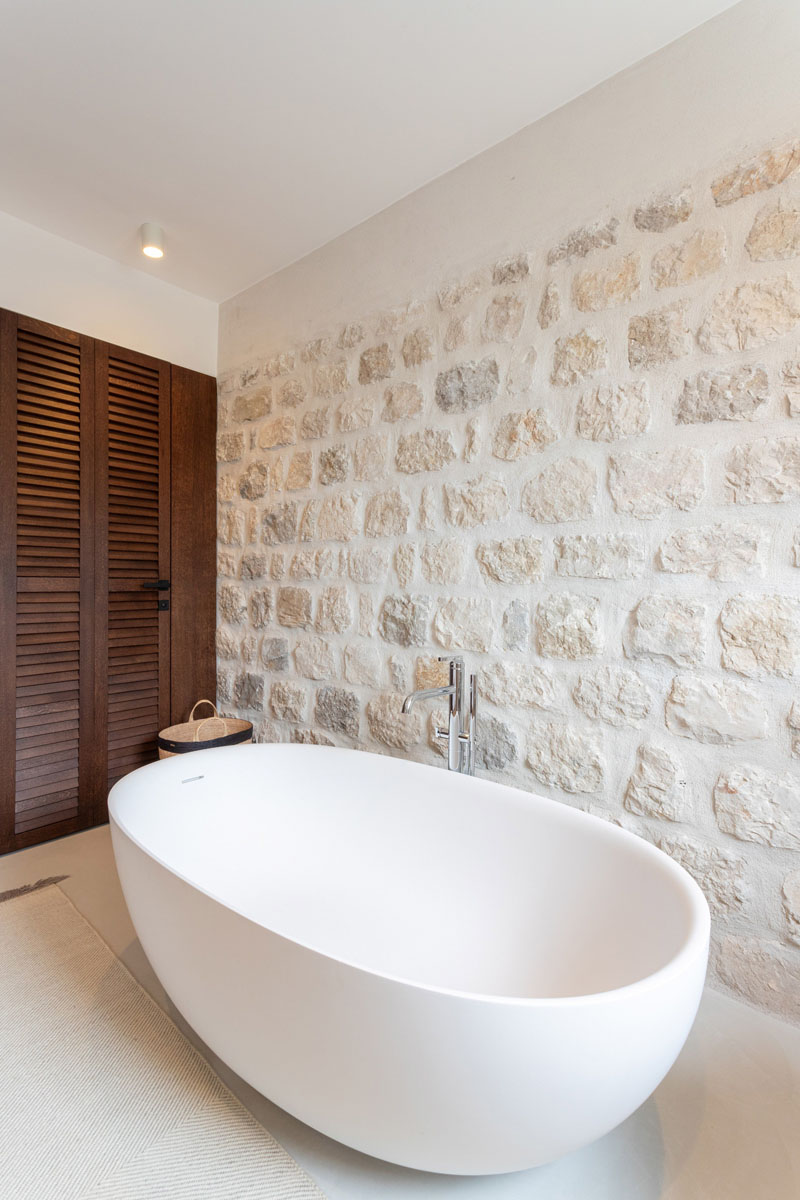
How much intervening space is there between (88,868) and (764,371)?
2.64 m

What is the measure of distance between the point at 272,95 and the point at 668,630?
1889 mm

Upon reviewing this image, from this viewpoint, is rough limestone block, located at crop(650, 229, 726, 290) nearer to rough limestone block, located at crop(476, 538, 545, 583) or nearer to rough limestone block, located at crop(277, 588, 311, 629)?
rough limestone block, located at crop(476, 538, 545, 583)

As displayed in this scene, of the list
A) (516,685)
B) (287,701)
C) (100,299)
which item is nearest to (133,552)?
(287,701)

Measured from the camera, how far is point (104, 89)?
1819 millimetres

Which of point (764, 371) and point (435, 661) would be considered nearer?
point (764, 371)

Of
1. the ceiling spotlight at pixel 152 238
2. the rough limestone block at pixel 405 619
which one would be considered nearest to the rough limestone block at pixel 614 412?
the rough limestone block at pixel 405 619

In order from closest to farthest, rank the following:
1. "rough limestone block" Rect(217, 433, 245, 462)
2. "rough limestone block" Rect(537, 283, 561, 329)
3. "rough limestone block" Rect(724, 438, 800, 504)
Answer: "rough limestone block" Rect(724, 438, 800, 504) < "rough limestone block" Rect(537, 283, 561, 329) < "rough limestone block" Rect(217, 433, 245, 462)

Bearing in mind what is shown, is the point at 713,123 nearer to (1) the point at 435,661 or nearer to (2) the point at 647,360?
(2) the point at 647,360

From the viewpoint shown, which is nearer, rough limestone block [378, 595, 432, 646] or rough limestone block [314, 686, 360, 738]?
rough limestone block [378, 595, 432, 646]

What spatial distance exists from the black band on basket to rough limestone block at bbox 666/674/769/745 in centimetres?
169

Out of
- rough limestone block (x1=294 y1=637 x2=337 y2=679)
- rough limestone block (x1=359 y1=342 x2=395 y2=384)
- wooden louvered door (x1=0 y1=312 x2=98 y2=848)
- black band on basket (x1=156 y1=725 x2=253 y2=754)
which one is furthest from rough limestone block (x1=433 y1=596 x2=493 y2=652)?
wooden louvered door (x1=0 y1=312 x2=98 y2=848)

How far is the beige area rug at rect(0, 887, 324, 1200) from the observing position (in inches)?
43.9

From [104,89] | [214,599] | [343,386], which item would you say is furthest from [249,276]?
[214,599]

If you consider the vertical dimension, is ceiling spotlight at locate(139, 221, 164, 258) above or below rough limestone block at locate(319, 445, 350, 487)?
above
